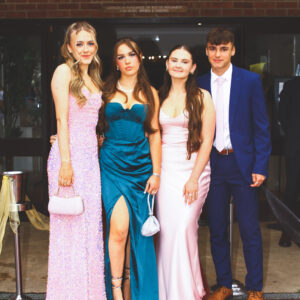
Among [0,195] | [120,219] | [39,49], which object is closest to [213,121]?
[120,219]

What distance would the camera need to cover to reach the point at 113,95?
3.13 m

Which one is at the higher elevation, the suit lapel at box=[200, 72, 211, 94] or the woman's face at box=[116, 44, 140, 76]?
the woman's face at box=[116, 44, 140, 76]

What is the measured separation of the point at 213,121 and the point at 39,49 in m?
3.45

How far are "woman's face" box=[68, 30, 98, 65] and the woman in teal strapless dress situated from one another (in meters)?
0.19

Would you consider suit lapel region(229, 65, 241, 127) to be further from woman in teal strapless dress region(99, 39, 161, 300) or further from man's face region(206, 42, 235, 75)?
woman in teal strapless dress region(99, 39, 161, 300)

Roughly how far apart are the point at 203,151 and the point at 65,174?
37.1 inches

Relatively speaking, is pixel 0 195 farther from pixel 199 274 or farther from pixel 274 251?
pixel 274 251

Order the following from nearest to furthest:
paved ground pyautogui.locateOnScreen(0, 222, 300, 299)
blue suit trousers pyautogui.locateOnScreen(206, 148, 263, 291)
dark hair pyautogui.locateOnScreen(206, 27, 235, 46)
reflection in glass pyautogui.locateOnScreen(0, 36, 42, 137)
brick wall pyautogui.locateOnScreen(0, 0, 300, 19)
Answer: dark hair pyautogui.locateOnScreen(206, 27, 235, 46) < blue suit trousers pyautogui.locateOnScreen(206, 148, 263, 291) < paved ground pyautogui.locateOnScreen(0, 222, 300, 299) < brick wall pyautogui.locateOnScreen(0, 0, 300, 19) < reflection in glass pyautogui.locateOnScreen(0, 36, 42, 137)

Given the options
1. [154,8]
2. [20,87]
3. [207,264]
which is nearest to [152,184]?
[207,264]

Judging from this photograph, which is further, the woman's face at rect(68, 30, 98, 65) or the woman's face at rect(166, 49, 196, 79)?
the woman's face at rect(166, 49, 196, 79)

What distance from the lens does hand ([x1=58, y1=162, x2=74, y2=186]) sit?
2.99 m

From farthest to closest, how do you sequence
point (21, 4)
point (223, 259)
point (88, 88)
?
point (21, 4), point (223, 259), point (88, 88)

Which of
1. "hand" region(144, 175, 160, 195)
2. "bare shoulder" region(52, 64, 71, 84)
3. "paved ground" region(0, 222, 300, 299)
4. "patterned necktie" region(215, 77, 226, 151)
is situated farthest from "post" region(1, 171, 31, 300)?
"patterned necktie" region(215, 77, 226, 151)

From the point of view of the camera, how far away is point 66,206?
2930 mm
